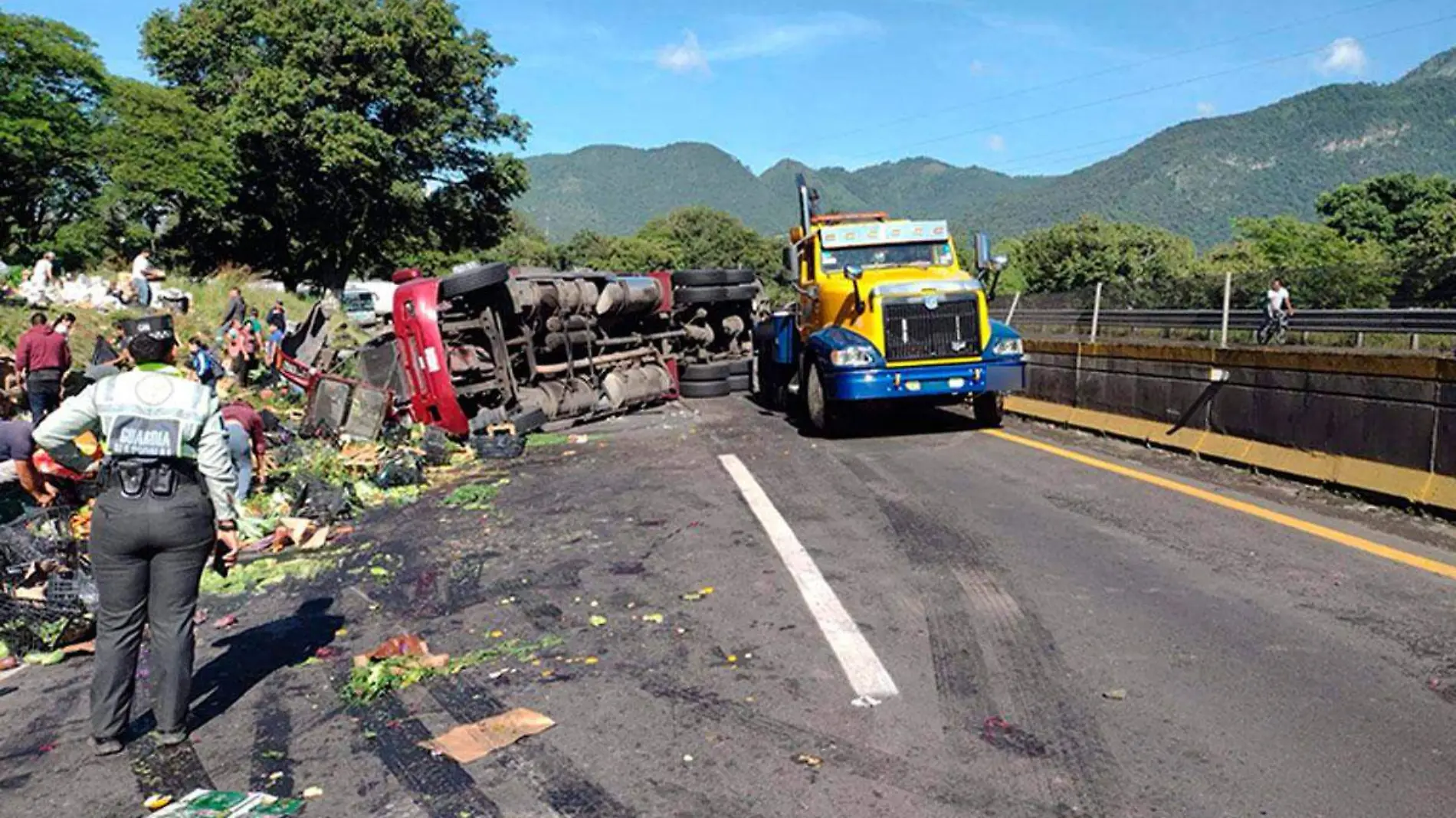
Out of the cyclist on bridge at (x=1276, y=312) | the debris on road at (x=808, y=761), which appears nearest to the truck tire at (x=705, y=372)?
the cyclist on bridge at (x=1276, y=312)

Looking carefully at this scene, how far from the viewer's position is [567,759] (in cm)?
392

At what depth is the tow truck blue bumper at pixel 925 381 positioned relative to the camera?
12.1 m

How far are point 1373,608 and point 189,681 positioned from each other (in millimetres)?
5781

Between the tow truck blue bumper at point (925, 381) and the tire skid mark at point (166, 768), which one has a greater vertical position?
the tow truck blue bumper at point (925, 381)

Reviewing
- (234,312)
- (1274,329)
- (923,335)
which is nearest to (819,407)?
(923,335)

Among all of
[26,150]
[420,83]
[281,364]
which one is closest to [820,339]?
[281,364]

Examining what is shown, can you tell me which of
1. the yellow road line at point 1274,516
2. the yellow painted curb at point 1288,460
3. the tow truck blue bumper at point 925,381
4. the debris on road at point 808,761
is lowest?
the yellow road line at point 1274,516

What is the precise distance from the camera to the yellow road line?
20.0ft

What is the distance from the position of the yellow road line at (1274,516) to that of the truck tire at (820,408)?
2637 millimetres

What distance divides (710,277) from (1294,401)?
40.6 ft

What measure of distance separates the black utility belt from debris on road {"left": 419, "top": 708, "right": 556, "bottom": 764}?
5.10 feet

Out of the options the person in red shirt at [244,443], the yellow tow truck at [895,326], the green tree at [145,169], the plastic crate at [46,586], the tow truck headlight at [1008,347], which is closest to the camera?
the plastic crate at [46,586]

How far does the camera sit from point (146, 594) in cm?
438

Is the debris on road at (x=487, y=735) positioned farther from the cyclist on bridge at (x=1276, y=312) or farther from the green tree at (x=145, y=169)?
the green tree at (x=145, y=169)
